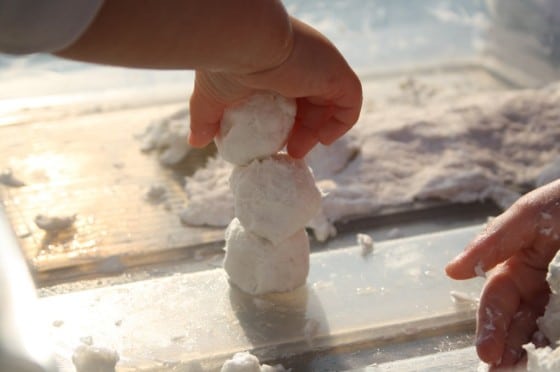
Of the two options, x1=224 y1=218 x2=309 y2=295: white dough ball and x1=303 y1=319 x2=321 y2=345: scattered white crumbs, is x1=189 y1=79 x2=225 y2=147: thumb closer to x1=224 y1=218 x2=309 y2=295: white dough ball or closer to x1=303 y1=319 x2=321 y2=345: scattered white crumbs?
x1=224 y1=218 x2=309 y2=295: white dough ball

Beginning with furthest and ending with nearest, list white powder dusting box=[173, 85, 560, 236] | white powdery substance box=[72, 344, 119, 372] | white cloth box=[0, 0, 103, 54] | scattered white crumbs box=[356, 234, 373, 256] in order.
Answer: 1. white powder dusting box=[173, 85, 560, 236]
2. scattered white crumbs box=[356, 234, 373, 256]
3. white powdery substance box=[72, 344, 119, 372]
4. white cloth box=[0, 0, 103, 54]

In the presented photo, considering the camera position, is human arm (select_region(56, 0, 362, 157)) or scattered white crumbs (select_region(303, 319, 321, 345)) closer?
human arm (select_region(56, 0, 362, 157))

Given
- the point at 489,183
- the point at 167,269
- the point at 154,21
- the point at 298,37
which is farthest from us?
the point at 489,183

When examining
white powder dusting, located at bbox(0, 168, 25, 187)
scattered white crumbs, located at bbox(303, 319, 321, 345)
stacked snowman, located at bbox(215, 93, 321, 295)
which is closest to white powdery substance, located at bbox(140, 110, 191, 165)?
white powder dusting, located at bbox(0, 168, 25, 187)

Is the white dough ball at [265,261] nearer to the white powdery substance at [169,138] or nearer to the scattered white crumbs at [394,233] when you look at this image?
the scattered white crumbs at [394,233]

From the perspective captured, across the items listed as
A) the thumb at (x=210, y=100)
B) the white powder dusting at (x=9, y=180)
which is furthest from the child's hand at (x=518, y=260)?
the white powder dusting at (x=9, y=180)

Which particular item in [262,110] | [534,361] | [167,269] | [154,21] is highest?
[154,21]

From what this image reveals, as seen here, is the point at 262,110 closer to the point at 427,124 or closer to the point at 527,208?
the point at 527,208

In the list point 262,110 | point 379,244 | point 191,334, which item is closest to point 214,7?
point 262,110
